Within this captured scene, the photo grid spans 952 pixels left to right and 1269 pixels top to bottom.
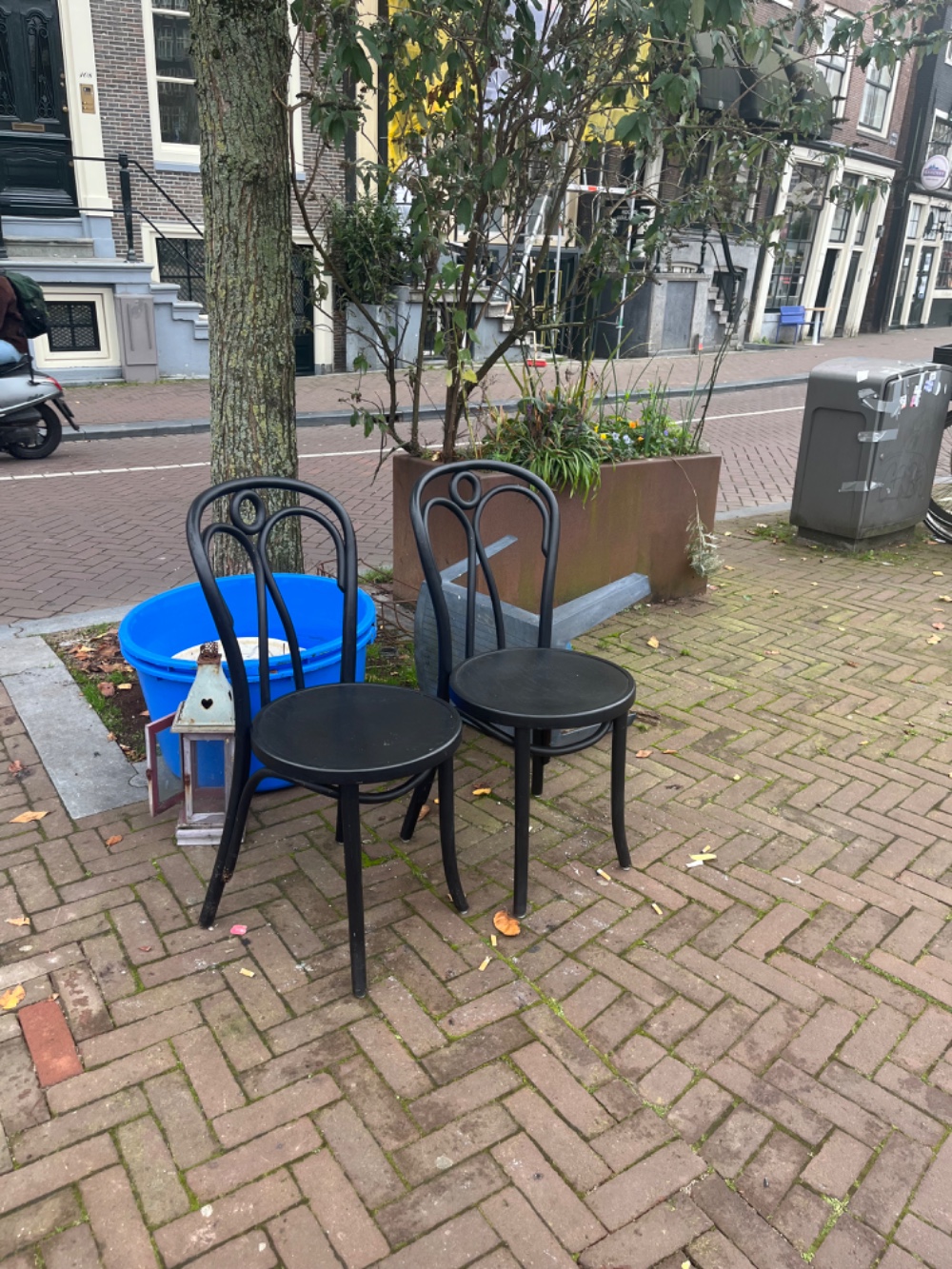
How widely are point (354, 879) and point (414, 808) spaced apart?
25.7 inches

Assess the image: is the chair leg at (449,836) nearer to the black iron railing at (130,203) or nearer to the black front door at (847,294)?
the black iron railing at (130,203)

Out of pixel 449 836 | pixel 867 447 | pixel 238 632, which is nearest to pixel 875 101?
pixel 867 447

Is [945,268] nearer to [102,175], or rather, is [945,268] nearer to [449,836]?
[102,175]

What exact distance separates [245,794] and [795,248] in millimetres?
25460

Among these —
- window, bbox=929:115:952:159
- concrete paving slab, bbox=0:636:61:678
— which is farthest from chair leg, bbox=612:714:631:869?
window, bbox=929:115:952:159

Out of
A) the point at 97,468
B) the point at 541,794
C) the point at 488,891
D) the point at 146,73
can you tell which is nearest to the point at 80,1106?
the point at 488,891

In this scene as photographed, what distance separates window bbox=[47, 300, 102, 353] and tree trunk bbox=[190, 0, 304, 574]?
9304 mm

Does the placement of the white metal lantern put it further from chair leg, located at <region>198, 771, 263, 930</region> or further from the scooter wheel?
the scooter wheel

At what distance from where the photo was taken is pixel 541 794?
330 centimetres

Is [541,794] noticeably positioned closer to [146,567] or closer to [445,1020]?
[445,1020]

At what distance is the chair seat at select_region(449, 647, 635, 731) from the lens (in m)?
2.51

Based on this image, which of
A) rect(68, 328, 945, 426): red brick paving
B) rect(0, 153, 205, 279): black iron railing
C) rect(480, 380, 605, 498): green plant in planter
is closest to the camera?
rect(480, 380, 605, 498): green plant in planter

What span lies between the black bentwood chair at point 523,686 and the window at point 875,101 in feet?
90.3

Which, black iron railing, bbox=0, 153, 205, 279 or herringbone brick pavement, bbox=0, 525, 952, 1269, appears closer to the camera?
herringbone brick pavement, bbox=0, 525, 952, 1269
